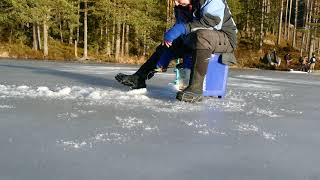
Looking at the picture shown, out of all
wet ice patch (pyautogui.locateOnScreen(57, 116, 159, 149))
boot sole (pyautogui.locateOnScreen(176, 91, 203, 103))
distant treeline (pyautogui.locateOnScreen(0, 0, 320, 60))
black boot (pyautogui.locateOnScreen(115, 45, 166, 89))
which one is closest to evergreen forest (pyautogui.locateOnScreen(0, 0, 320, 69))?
distant treeline (pyautogui.locateOnScreen(0, 0, 320, 60))

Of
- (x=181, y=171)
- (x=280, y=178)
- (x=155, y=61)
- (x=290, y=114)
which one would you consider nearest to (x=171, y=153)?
(x=181, y=171)

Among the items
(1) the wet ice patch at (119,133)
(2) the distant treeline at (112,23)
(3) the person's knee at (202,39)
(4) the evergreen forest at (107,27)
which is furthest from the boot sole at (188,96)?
(2) the distant treeline at (112,23)

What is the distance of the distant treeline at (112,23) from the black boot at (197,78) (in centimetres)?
2605

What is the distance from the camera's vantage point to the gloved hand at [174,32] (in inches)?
180

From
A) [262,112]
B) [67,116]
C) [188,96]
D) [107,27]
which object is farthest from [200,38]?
[107,27]

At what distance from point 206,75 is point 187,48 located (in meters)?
0.35

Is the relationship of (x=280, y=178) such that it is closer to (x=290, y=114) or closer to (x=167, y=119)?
(x=167, y=119)

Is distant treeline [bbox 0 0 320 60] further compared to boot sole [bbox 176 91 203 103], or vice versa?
distant treeline [bbox 0 0 320 60]

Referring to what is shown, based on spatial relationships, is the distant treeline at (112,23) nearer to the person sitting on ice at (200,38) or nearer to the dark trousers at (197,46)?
the dark trousers at (197,46)

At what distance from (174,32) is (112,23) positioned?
3363 centimetres

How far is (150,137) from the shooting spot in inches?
108

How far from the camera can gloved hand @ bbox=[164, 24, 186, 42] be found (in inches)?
180

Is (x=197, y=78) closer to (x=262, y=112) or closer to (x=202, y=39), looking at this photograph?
(x=202, y=39)

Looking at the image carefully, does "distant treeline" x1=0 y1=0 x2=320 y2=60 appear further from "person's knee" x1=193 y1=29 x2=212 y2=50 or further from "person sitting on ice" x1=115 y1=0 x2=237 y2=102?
"person's knee" x1=193 y1=29 x2=212 y2=50
